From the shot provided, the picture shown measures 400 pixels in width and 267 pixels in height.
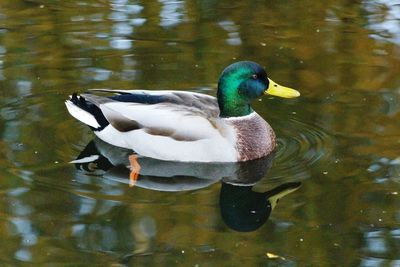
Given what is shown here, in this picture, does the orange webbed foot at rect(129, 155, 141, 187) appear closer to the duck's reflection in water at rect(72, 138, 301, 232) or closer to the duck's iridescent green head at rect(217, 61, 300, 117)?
the duck's reflection in water at rect(72, 138, 301, 232)

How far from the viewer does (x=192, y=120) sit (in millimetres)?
9336

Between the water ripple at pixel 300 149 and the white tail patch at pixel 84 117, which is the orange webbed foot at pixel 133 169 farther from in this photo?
the water ripple at pixel 300 149

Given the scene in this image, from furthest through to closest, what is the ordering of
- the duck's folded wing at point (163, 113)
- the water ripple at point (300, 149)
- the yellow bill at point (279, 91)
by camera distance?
the yellow bill at point (279, 91) < the duck's folded wing at point (163, 113) < the water ripple at point (300, 149)

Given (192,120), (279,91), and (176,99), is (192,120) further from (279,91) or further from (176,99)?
(279,91)

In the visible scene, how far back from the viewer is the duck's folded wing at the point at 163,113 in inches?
368

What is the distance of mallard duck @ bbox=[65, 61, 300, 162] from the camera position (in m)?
9.35

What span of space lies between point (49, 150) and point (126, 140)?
67 cm

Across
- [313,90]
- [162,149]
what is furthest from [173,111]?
[313,90]

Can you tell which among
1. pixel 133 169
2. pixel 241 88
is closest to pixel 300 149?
pixel 241 88

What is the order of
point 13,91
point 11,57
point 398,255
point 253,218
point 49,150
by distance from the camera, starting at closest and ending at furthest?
point 398,255 → point 253,218 → point 49,150 → point 13,91 → point 11,57

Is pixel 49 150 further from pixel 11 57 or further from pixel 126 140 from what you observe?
pixel 11 57

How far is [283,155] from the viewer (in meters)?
9.45

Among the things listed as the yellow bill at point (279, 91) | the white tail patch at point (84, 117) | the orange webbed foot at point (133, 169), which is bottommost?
the orange webbed foot at point (133, 169)

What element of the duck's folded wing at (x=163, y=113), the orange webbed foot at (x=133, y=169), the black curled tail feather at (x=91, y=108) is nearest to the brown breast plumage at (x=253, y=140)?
the duck's folded wing at (x=163, y=113)
